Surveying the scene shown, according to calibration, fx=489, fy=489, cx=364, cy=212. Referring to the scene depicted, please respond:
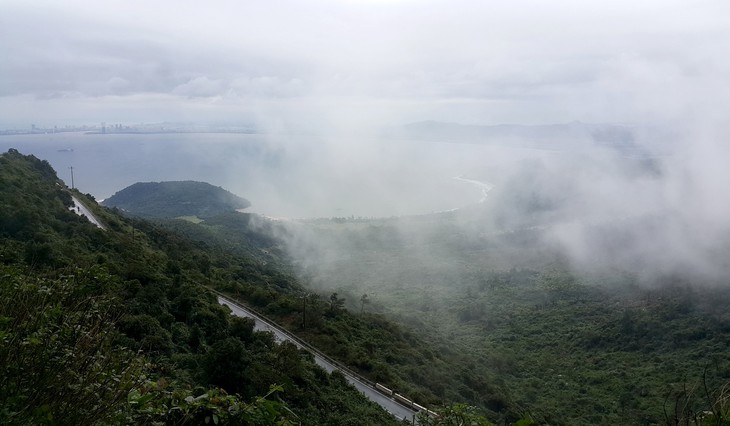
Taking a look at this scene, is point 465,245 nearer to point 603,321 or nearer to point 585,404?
point 603,321

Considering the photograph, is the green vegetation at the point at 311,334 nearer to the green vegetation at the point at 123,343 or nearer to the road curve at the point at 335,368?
the green vegetation at the point at 123,343

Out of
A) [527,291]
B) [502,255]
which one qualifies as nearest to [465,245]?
[502,255]

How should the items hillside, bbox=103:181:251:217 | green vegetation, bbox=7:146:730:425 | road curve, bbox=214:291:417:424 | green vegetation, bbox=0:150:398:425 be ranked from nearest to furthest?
green vegetation, bbox=0:150:398:425 → green vegetation, bbox=7:146:730:425 → road curve, bbox=214:291:417:424 → hillside, bbox=103:181:251:217

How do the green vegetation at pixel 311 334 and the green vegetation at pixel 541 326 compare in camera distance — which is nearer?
the green vegetation at pixel 311 334

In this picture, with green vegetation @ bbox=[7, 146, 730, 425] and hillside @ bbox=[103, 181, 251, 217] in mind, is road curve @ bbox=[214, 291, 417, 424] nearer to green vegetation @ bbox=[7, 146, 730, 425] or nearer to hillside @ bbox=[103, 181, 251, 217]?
green vegetation @ bbox=[7, 146, 730, 425]

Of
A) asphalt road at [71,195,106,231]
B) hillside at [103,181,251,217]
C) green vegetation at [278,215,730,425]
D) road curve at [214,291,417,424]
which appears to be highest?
asphalt road at [71,195,106,231]

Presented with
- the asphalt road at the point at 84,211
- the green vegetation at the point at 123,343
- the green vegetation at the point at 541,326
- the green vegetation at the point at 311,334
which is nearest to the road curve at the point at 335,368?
the green vegetation at the point at 311,334

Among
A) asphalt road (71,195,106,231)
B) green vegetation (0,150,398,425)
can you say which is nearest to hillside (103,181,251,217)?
asphalt road (71,195,106,231)
